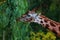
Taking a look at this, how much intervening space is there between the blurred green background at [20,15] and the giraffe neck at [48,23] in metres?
0.03

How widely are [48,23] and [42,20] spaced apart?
2.7 inches

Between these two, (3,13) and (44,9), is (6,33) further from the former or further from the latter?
(44,9)

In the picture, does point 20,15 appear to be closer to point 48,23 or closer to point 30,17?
point 30,17

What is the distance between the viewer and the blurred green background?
232 cm

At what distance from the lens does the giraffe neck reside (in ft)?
7.63

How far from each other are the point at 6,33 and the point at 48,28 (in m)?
0.43

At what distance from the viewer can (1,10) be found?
2396 mm

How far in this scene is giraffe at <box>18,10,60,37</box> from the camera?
2332 mm

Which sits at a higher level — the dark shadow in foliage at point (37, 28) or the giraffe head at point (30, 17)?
the giraffe head at point (30, 17)

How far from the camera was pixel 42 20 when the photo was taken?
2.38m

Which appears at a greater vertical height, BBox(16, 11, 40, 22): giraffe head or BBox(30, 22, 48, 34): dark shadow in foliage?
BBox(16, 11, 40, 22): giraffe head

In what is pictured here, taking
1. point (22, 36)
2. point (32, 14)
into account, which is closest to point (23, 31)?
point (22, 36)

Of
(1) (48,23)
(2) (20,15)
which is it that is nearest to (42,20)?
(1) (48,23)

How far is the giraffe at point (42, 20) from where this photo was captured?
2332 millimetres
